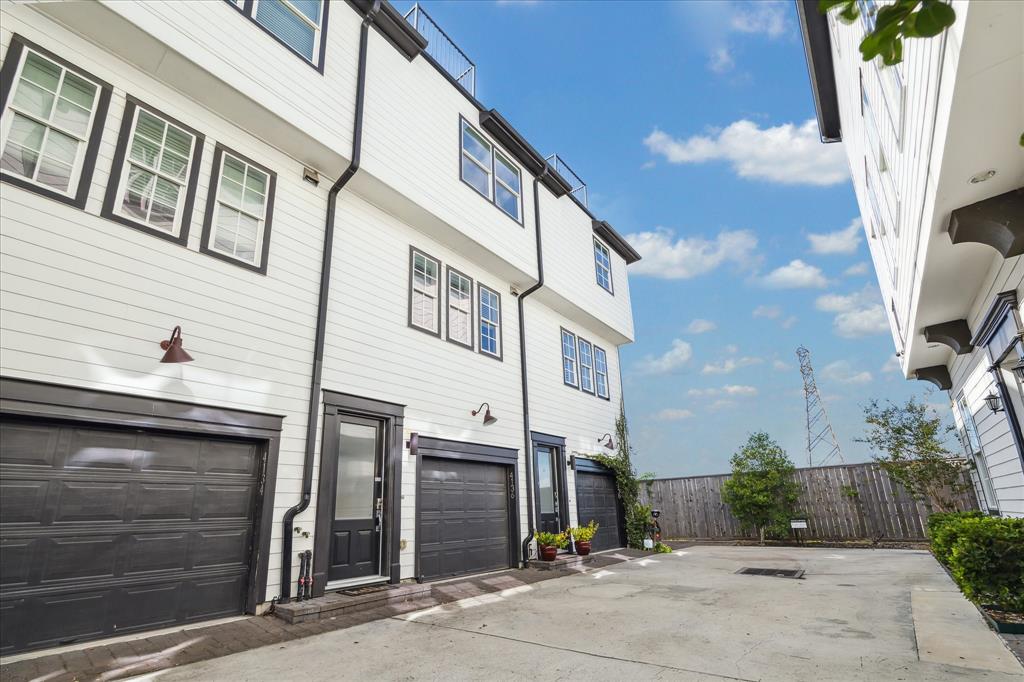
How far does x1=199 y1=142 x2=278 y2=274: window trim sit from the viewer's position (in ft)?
18.4

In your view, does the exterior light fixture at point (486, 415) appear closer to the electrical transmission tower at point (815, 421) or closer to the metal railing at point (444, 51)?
the metal railing at point (444, 51)

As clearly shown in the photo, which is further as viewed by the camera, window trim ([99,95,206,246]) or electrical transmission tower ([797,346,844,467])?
electrical transmission tower ([797,346,844,467])

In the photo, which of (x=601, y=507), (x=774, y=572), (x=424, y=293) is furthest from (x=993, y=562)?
(x=601, y=507)

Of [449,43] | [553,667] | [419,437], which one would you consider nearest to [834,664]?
[553,667]

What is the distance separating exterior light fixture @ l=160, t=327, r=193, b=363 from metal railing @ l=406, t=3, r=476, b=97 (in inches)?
276

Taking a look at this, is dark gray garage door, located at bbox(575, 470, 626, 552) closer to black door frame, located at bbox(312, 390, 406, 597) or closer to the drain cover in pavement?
the drain cover in pavement

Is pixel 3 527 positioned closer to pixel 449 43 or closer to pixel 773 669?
pixel 773 669

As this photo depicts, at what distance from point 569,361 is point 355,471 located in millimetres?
6752

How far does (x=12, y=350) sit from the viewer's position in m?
4.07

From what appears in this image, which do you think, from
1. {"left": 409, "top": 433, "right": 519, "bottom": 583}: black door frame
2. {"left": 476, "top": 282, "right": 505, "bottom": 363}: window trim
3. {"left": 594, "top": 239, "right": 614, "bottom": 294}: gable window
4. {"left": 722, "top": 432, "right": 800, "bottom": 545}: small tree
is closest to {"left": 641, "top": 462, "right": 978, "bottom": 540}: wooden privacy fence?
{"left": 722, "top": 432, "right": 800, "bottom": 545}: small tree

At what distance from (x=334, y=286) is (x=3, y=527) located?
13.2 ft

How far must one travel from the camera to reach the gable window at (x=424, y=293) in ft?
26.6

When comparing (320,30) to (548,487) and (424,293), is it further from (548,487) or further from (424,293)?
(548,487)

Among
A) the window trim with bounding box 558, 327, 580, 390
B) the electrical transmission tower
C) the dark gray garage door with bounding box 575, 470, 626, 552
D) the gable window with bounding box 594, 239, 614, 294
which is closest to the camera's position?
the dark gray garage door with bounding box 575, 470, 626, 552
